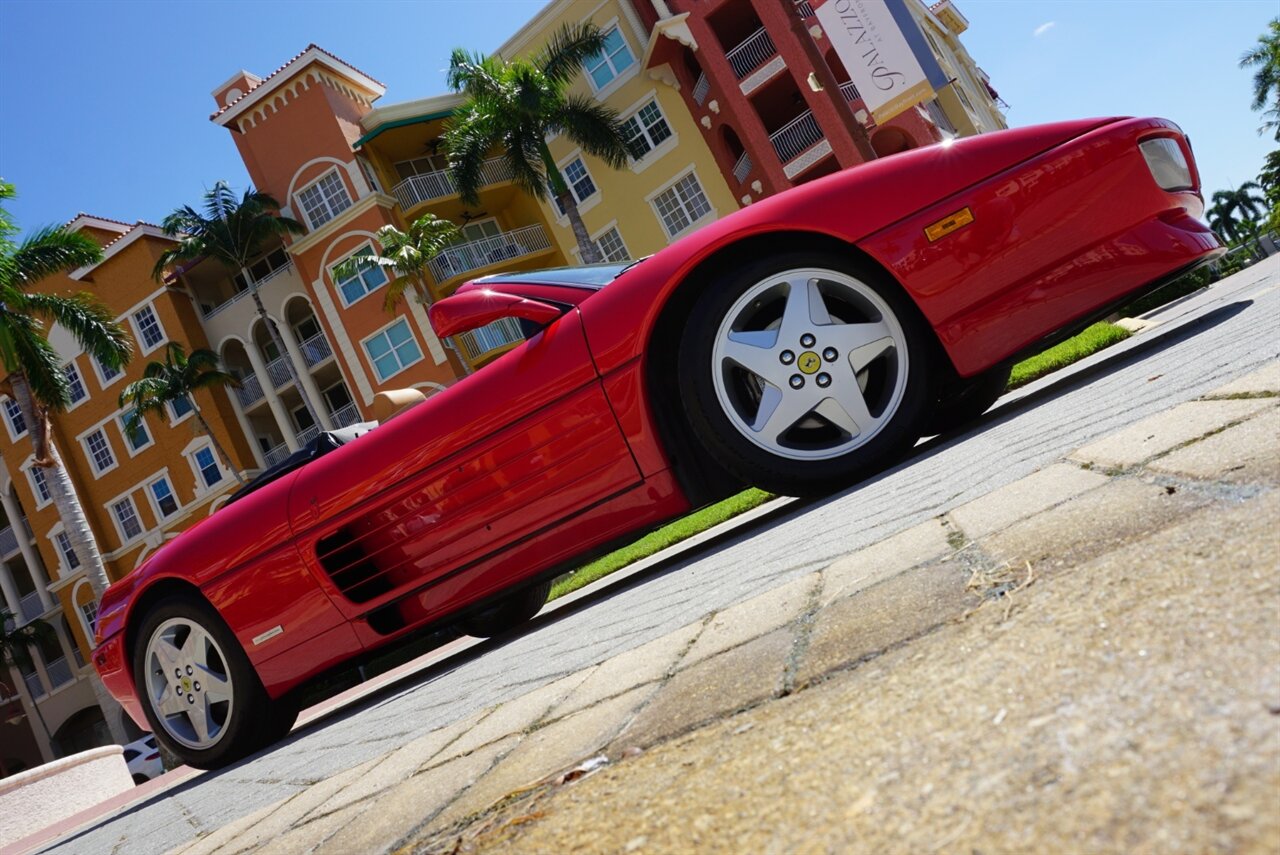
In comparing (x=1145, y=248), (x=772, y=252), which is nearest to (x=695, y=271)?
(x=772, y=252)

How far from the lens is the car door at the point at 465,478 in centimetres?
317

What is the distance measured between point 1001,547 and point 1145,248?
1871mm

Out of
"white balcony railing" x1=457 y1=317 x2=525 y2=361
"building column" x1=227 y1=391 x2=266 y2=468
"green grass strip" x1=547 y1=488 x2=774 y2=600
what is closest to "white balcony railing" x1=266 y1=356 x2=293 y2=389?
Result: "building column" x1=227 y1=391 x2=266 y2=468

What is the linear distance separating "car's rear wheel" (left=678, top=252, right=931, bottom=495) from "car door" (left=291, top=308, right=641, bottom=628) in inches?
16.1

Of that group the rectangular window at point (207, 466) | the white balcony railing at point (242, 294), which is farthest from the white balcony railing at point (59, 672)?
the white balcony railing at point (242, 294)

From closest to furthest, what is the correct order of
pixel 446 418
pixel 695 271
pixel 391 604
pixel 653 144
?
pixel 695 271, pixel 446 418, pixel 391 604, pixel 653 144

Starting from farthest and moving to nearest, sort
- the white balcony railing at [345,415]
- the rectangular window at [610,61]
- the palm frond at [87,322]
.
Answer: the white balcony railing at [345,415] < the rectangular window at [610,61] < the palm frond at [87,322]

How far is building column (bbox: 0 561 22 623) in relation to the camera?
38.2m

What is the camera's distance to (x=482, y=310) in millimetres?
3408

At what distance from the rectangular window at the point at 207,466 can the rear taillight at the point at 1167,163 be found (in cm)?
3477

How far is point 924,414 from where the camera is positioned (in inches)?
114

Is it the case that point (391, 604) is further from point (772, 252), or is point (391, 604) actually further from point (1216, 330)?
point (1216, 330)

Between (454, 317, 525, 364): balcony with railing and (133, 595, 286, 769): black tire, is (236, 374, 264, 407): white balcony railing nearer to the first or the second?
(454, 317, 525, 364): balcony with railing

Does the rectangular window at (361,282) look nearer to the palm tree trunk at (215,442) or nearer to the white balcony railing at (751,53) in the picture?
the palm tree trunk at (215,442)
